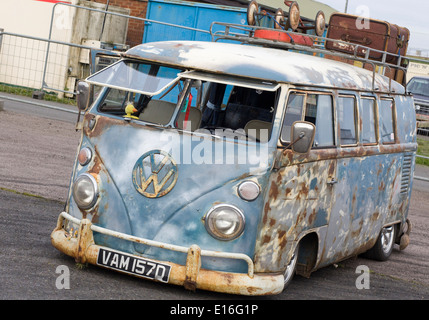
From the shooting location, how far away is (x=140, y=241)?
20.1 ft

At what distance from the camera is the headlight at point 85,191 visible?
6.39 meters

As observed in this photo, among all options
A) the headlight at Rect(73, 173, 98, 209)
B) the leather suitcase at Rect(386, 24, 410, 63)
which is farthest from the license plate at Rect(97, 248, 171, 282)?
the leather suitcase at Rect(386, 24, 410, 63)

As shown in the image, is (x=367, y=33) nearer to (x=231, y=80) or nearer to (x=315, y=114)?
(x=315, y=114)

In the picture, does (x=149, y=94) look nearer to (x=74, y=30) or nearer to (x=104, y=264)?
(x=104, y=264)

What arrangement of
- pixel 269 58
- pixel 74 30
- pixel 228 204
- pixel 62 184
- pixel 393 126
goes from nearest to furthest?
pixel 228 204 < pixel 269 58 < pixel 393 126 < pixel 62 184 < pixel 74 30

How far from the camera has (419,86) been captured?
86.3 ft

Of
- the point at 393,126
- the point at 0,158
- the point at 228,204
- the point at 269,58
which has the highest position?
the point at 269,58

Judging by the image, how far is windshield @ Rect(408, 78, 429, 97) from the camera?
25938 mm

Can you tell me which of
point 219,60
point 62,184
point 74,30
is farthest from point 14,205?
point 74,30

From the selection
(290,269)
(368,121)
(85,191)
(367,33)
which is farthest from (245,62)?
(367,33)

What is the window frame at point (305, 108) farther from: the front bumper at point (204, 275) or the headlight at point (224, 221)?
the front bumper at point (204, 275)

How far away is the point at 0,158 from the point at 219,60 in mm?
5942

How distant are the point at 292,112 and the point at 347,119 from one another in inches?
39.5

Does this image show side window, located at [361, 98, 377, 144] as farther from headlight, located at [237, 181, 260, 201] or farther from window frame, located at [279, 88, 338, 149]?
headlight, located at [237, 181, 260, 201]
